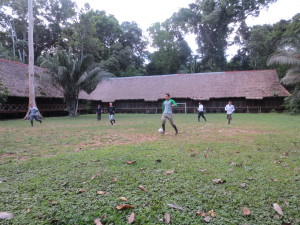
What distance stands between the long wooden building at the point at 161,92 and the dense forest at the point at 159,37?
3152 mm

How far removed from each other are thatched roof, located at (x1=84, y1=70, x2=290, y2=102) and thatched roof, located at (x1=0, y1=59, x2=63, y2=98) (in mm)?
8910

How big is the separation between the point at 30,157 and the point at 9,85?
19.5 metres

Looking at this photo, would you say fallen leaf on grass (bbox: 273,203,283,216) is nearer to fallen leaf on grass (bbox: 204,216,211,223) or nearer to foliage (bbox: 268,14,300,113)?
fallen leaf on grass (bbox: 204,216,211,223)

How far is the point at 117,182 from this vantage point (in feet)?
11.0

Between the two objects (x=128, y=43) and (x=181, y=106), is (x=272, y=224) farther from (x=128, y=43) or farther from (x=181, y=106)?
(x=128, y=43)

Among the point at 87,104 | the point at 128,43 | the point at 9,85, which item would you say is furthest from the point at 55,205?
the point at 128,43

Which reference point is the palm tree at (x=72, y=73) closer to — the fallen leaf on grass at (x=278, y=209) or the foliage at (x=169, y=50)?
the fallen leaf on grass at (x=278, y=209)

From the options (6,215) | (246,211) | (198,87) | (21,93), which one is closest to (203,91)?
(198,87)

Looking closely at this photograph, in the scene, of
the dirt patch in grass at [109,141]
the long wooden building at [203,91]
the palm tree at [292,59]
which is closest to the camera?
the dirt patch in grass at [109,141]

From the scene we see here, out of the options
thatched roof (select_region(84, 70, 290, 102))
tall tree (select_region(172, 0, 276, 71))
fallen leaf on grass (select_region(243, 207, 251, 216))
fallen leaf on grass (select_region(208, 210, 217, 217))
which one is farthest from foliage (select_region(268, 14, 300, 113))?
fallen leaf on grass (select_region(208, 210, 217, 217))

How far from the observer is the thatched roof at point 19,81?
20875 millimetres

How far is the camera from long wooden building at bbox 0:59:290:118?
22750 mm

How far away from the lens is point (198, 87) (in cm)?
2986

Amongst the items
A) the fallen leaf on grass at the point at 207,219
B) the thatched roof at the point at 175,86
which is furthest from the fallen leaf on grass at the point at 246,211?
the thatched roof at the point at 175,86
